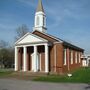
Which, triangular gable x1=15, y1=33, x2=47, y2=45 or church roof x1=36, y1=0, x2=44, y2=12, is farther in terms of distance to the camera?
church roof x1=36, y1=0, x2=44, y2=12

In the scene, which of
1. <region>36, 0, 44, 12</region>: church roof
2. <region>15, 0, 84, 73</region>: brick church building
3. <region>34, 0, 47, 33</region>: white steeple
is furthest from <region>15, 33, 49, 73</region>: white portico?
<region>36, 0, 44, 12</region>: church roof

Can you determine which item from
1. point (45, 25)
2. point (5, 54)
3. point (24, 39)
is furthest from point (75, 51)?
point (5, 54)

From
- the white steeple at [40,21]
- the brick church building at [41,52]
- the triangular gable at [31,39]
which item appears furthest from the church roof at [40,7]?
the triangular gable at [31,39]

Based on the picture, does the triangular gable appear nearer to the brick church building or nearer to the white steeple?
the brick church building

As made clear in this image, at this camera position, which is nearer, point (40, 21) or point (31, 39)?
point (31, 39)

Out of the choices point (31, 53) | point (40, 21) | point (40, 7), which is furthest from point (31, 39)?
point (40, 7)

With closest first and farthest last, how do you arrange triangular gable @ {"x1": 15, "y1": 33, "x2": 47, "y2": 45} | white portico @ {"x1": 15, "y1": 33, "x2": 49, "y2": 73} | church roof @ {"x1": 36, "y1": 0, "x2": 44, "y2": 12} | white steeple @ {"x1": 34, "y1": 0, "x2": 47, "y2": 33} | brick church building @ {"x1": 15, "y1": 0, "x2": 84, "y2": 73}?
1. white portico @ {"x1": 15, "y1": 33, "x2": 49, "y2": 73}
2. triangular gable @ {"x1": 15, "y1": 33, "x2": 47, "y2": 45}
3. brick church building @ {"x1": 15, "y1": 0, "x2": 84, "y2": 73}
4. white steeple @ {"x1": 34, "y1": 0, "x2": 47, "y2": 33}
5. church roof @ {"x1": 36, "y1": 0, "x2": 44, "y2": 12}

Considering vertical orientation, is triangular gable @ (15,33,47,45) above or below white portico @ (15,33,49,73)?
above

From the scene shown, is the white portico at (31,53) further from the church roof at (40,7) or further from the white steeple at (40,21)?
the church roof at (40,7)

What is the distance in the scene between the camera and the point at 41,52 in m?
32.7

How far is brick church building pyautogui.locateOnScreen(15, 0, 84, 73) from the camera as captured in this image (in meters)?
30.6

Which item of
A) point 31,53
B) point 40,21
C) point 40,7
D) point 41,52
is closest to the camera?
point 41,52

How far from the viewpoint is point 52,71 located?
3109 centimetres

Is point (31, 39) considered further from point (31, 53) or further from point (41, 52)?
point (31, 53)
